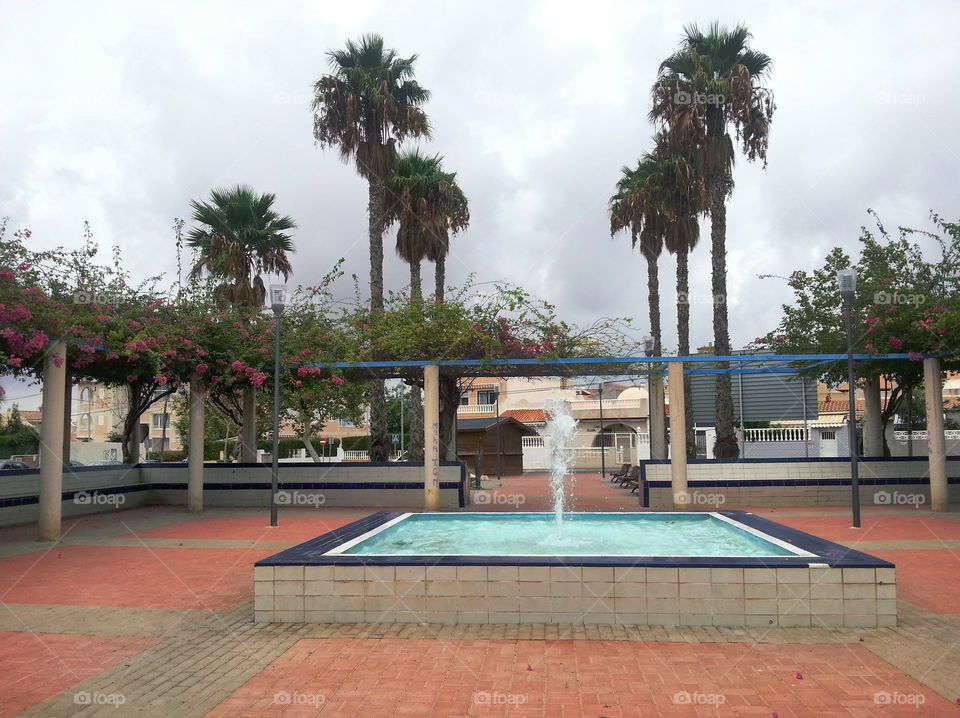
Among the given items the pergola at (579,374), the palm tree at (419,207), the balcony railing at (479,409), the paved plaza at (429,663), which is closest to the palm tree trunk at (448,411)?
the pergola at (579,374)

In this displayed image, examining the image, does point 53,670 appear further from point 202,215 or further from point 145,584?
point 202,215

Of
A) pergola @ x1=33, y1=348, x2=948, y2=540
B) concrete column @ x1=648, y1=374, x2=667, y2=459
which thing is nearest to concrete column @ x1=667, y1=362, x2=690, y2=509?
pergola @ x1=33, y1=348, x2=948, y2=540

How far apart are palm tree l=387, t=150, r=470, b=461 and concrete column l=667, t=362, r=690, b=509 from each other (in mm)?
9667

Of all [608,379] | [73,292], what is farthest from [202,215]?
[608,379]

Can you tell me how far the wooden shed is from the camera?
35.1 metres

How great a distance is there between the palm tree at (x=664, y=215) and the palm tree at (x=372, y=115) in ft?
28.6

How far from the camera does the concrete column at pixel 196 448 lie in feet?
56.2

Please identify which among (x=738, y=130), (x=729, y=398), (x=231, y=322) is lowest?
(x=729, y=398)

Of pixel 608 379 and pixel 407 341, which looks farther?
pixel 608 379

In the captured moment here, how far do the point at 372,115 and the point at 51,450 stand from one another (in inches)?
574

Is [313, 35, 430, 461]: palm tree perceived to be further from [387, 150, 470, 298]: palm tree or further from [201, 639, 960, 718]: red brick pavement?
[201, 639, 960, 718]: red brick pavement

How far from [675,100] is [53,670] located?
21973 millimetres

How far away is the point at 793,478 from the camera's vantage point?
59.3ft

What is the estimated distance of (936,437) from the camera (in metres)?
16.5
